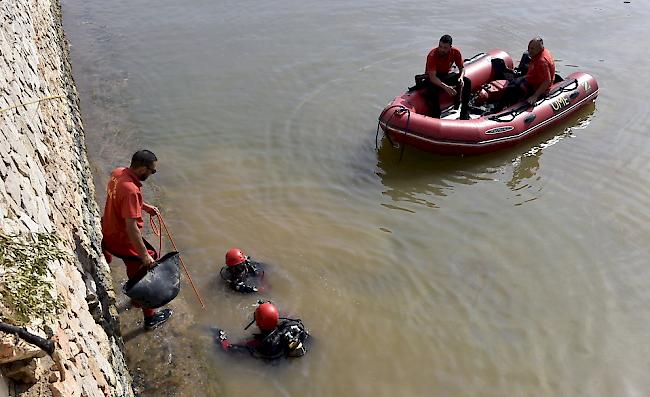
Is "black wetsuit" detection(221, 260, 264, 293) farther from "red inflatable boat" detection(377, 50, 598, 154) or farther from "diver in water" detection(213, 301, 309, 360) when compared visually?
"red inflatable boat" detection(377, 50, 598, 154)

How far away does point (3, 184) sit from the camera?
3359 mm

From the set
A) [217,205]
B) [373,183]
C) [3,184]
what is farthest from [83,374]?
[373,183]

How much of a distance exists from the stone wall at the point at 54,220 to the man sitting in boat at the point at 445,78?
5472 mm

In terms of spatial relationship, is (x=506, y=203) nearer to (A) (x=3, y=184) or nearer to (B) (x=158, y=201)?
(B) (x=158, y=201)

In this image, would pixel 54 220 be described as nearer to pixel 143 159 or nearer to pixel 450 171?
pixel 143 159

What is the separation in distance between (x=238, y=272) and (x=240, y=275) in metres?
0.05

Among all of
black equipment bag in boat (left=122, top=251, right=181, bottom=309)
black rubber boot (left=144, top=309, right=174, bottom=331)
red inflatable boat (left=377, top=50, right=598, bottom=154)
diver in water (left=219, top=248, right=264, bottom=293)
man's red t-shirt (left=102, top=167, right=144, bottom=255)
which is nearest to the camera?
man's red t-shirt (left=102, top=167, right=144, bottom=255)

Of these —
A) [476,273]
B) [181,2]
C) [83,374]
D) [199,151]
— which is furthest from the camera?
[181,2]

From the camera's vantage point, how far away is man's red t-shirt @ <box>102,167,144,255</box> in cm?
446

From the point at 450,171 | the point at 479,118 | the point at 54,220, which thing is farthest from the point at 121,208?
the point at 479,118

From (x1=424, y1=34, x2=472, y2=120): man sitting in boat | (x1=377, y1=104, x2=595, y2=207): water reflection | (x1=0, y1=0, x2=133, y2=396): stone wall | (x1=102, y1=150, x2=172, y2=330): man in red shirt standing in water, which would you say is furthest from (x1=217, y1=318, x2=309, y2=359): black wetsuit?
(x1=424, y1=34, x2=472, y2=120): man sitting in boat

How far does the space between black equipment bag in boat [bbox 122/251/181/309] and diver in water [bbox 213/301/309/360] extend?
0.92m

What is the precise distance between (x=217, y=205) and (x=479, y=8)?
9947mm

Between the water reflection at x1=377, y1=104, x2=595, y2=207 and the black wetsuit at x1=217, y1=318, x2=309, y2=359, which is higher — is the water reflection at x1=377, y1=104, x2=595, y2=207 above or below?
above
